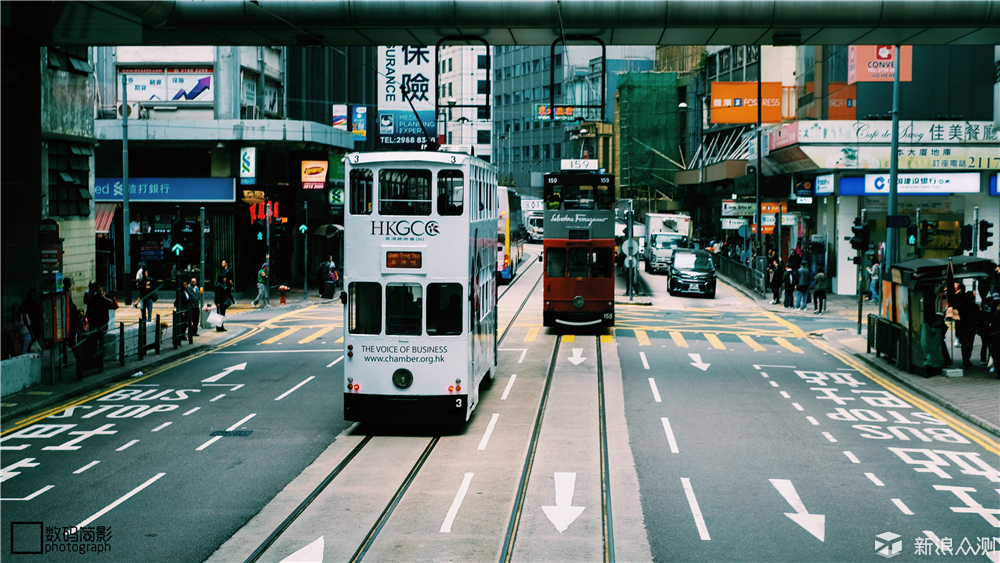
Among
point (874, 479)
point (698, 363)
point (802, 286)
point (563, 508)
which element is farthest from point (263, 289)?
point (874, 479)

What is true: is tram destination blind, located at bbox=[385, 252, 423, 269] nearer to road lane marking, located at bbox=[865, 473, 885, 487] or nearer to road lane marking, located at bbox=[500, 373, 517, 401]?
road lane marking, located at bbox=[500, 373, 517, 401]

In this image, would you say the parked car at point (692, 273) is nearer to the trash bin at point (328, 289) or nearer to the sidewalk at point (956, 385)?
the sidewalk at point (956, 385)

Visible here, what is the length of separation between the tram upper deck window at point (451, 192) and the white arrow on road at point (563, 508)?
455cm

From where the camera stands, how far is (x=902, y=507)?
1109 centimetres

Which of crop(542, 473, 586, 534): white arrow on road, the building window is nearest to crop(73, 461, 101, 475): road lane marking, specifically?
crop(542, 473, 586, 534): white arrow on road

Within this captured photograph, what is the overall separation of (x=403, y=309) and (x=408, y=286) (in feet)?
1.22

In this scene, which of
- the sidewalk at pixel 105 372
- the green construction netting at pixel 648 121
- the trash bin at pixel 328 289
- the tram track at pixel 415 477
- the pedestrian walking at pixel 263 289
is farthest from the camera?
the green construction netting at pixel 648 121

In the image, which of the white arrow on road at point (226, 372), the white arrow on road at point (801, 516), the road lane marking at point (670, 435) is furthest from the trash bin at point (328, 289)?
the white arrow on road at point (801, 516)

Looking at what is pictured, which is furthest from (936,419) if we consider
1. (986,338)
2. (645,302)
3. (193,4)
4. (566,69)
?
(566,69)

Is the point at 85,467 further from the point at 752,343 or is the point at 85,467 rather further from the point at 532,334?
the point at 752,343

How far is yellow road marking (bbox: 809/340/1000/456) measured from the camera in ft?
48.4

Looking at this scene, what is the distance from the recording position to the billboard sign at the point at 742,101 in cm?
4406

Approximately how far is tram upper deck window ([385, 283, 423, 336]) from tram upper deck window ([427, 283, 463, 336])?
0.54 ft

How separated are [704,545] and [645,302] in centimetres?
2860
